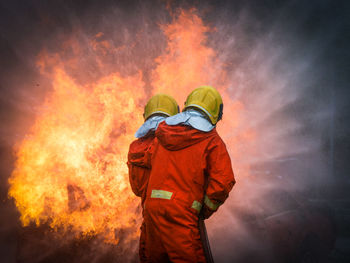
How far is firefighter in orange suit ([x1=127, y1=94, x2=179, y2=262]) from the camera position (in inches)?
92.0

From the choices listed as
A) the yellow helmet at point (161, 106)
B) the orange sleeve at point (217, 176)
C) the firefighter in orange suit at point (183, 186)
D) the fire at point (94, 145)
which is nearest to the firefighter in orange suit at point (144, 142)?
the yellow helmet at point (161, 106)

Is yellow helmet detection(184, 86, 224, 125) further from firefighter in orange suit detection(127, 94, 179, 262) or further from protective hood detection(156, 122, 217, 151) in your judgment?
firefighter in orange suit detection(127, 94, 179, 262)

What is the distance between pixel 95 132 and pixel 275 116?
345 inches

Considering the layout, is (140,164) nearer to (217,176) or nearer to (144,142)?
(144,142)

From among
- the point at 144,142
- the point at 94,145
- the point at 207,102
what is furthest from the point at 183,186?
the point at 94,145

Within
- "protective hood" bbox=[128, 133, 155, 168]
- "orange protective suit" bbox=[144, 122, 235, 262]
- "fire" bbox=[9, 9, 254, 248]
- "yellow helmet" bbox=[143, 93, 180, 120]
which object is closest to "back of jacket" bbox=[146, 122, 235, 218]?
"orange protective suit" bbox=[144, 122, 235, 262]

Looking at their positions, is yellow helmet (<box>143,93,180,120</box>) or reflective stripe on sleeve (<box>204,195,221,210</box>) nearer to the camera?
reflective stripe on sleeve (<box>204,195,221,210</box>)

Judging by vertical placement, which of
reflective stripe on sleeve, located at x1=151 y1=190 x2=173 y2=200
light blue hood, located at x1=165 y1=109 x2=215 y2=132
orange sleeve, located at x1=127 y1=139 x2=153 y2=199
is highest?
light blue hood, located at x1=165 y1=109 x2=215 y2=132

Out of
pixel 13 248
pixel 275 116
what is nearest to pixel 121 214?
pixel 13 248

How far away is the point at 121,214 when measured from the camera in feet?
15.6

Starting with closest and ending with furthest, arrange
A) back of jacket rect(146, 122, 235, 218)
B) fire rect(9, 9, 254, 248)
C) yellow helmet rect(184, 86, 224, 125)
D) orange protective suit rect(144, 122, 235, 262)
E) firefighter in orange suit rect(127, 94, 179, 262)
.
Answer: orange protective suit rect(144, 122, 235, 262) < back of jacket rect(146, 122, 235, 218) < yellow helmet rect(184, 86, 224, 125) < firefighter in orange suit rect(127, 94, 179, 262) < fire rect(9, 9, 254, 248)

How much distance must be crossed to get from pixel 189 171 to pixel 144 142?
97 centimetres

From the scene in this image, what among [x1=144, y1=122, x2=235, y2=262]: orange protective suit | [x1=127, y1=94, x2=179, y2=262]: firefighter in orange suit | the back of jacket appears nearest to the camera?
[x1=144, y1=122, x2=235, y2=262]: orange protective suit

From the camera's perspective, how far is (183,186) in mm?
1780
